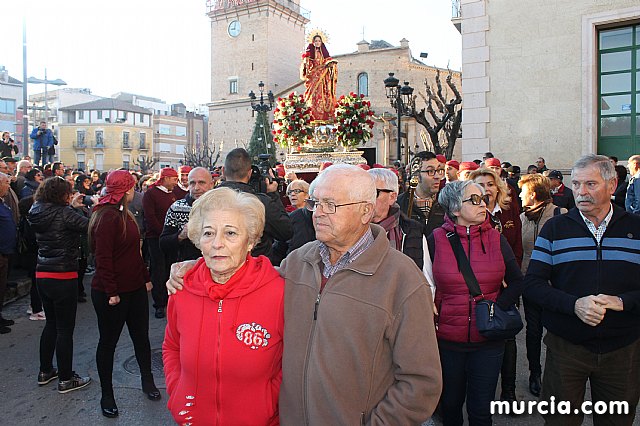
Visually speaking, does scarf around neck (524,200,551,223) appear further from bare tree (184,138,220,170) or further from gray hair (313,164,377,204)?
bare tree (184,138,220,170)

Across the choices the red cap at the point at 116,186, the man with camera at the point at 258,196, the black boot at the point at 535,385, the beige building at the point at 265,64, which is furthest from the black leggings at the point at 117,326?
the beige building at the point at 265,64

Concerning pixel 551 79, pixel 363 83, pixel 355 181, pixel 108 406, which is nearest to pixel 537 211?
pixel 355 181

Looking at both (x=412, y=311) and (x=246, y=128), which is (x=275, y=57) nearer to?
(x=246, y=128)

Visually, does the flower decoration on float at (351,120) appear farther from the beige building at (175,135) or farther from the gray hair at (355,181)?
the beige building at (175,135)

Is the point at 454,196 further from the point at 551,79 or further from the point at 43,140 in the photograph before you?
the point at 43,140

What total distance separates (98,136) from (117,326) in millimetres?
71585

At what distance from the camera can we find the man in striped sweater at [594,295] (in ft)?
10.2

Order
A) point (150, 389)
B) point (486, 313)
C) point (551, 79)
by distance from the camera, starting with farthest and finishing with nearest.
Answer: point (551, 79)
point (150, 389)
point (486, 313)

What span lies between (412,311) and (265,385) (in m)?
0.79

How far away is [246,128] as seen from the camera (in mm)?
48656

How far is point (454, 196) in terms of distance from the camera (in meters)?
3.71

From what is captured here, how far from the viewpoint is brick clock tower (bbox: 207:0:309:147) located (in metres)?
47.6

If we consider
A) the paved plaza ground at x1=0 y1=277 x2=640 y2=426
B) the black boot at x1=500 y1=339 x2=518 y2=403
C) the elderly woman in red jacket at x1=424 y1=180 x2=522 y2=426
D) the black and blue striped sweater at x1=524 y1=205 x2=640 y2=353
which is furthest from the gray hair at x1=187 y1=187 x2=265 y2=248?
the black boot at x1=500 y1=339 x2=518 y2=403

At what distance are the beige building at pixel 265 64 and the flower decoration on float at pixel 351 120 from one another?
2905 cm
